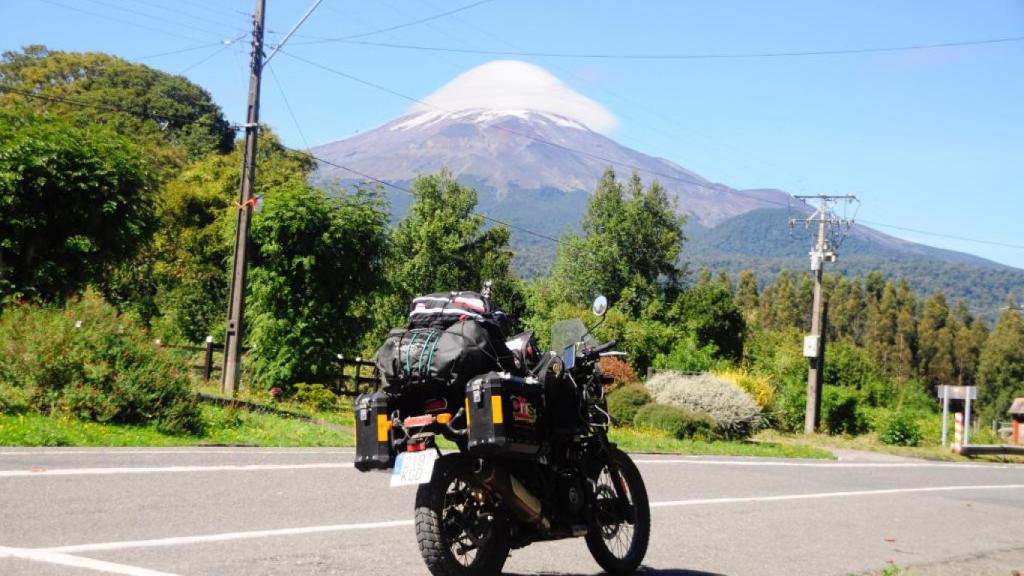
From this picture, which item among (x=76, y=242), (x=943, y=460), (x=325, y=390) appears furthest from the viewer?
(x=943, y=460)

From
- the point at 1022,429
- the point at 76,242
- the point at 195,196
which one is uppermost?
the point at 195,196

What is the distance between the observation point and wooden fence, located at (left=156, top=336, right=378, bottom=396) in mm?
26938

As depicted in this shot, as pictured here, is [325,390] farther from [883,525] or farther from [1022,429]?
[1022,429]

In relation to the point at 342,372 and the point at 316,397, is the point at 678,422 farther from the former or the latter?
the point at 342,372

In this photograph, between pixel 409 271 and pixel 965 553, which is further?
pixel 409 271

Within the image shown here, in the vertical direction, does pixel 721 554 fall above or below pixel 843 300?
below

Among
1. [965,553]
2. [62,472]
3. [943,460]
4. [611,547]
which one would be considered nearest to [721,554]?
[611,547]

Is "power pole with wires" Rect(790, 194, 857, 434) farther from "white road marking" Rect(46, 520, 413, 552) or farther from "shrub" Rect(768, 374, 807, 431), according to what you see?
"white road marking" Rect(46, 520, 413, 552)

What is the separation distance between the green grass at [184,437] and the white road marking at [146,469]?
2363 millimetres

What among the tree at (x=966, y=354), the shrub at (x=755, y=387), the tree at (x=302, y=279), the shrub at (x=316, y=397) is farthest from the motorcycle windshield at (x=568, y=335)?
the tree at (x=966, y=354)

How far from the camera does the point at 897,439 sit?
3438cm

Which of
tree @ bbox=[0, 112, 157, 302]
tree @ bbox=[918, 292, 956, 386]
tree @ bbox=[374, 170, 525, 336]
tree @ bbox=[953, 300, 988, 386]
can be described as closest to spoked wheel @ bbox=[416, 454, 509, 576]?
tree @ bbox=[0, 112, 157, 302]

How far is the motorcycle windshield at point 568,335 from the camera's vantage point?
7.09 m

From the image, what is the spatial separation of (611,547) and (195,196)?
4743 cm
